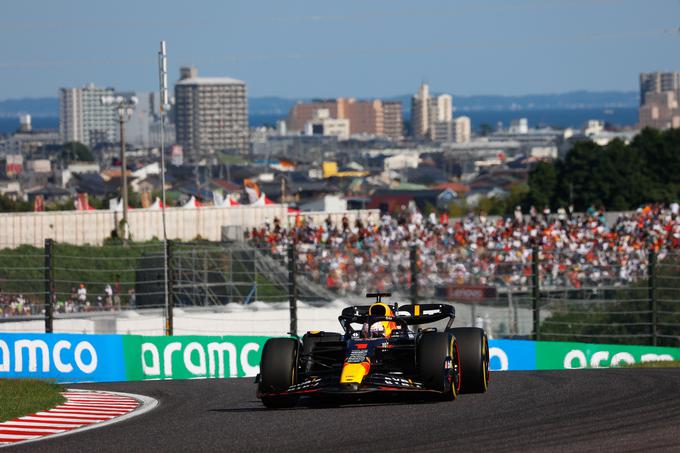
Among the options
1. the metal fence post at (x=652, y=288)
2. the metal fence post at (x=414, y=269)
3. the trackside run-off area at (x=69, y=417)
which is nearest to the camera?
the trackside run-off area at (x=69, y=417)

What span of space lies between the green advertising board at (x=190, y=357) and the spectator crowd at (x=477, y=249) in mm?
11655

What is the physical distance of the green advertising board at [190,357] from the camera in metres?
18.4

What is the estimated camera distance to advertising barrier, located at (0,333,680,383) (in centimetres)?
1820

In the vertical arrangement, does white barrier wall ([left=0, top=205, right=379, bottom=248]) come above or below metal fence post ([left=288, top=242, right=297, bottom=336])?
above

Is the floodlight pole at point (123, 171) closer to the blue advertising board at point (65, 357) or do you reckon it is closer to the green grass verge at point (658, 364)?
the blue advertising board at point (65, 357)

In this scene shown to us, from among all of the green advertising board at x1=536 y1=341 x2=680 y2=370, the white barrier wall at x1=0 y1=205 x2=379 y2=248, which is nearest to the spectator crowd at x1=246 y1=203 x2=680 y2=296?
the white barrier wall at x1=0 y1=205 x2=379 y2=248

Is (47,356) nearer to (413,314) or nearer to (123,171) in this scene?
(413,314)

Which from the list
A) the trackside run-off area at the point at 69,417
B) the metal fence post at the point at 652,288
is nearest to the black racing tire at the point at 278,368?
the trackside run-off area at the point at 69,417

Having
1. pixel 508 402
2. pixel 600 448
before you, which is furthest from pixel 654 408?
pixel 600 448

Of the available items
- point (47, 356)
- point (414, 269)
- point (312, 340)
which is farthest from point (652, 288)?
point (312, 340)

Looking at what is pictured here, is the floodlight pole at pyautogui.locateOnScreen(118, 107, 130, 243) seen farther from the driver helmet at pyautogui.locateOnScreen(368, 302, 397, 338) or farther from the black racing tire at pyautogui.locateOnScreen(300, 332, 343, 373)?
the driver helmet at pyautogui.locateOnScreen(368, 302, 397, 338)

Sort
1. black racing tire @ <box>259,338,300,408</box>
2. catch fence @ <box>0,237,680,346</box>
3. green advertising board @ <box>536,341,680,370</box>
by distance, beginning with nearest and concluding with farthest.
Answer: black racing tire @ <box>259,338,300,408</box>
green advertising board @ <box>536,341,680,370</box>
catch fence @ <box>0,237,680,346</box>

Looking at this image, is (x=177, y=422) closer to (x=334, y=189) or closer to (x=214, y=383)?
(x=214, y=383)

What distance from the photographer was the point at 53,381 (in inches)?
700
